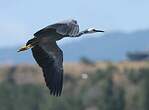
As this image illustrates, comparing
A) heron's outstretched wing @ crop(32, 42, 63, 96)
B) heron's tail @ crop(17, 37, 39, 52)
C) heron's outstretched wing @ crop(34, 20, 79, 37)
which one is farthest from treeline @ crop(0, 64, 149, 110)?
heron's outstretched wing @ crop(34, 20, 79, 37)

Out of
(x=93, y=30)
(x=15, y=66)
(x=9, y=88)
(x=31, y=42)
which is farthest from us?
(x=15, y=66)

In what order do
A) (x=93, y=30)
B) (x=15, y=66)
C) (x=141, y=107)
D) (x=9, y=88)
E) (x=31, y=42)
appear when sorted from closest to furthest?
(x=31, y=42)
(x=93, y=30)
(x=141, y=107)
(x=9, y=88)
(x=15, y=66)

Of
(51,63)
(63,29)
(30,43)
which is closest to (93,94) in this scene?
(51,63)

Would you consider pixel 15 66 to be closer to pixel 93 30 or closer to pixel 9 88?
pixel 9 88

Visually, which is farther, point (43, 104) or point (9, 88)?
point (9, 88)

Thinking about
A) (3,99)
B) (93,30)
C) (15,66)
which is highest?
(93,30)

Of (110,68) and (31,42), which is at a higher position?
(31,42)

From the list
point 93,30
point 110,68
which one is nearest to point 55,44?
point 93,30

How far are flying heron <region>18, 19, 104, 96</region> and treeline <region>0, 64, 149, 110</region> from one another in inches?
2017

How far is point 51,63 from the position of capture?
781 inches

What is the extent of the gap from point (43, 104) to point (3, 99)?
3412 millimetres

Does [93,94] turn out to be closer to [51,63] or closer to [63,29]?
[51,63]

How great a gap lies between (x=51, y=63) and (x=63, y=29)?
60.0 inches

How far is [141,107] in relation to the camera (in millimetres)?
73250
